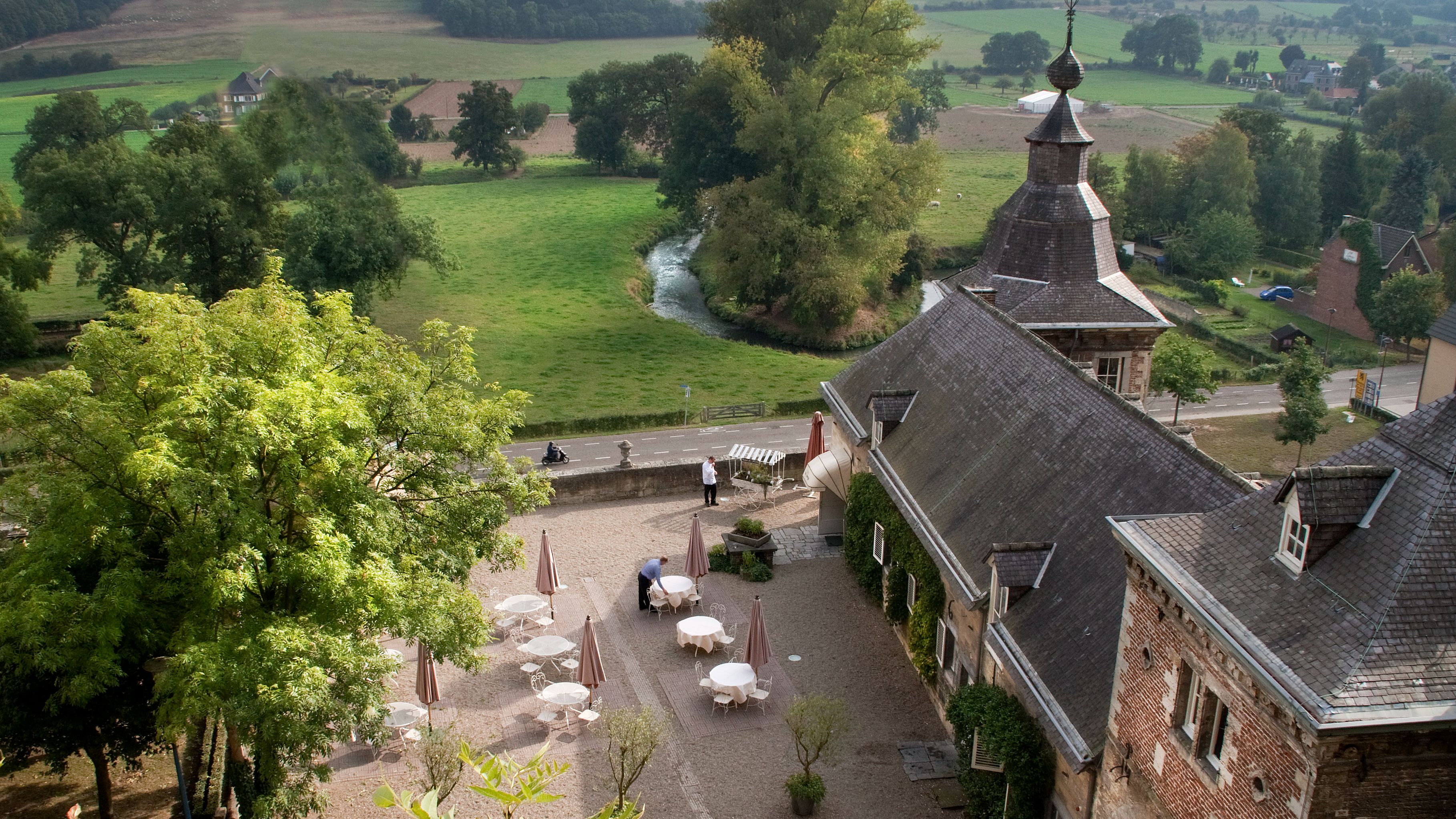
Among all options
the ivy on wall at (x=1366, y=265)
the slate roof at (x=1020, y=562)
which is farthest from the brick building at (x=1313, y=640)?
the ivy on wall at (x=1366, y=265)

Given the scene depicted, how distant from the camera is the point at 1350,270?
247 feet

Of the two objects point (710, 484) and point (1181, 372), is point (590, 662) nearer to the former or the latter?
point (710, 484)

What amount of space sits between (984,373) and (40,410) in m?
20.3

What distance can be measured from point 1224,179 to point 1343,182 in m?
13.8

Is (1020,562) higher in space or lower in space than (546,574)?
higher

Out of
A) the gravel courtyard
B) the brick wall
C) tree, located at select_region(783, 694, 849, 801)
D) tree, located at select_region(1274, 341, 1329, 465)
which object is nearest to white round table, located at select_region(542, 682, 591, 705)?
the gravel courtyard

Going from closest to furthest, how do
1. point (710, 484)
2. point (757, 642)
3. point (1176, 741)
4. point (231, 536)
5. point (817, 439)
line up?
point (1176, 741), point (231, 536), point (757, 642), point (817, 439), point (710, 484)

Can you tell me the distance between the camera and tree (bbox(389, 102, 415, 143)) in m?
100

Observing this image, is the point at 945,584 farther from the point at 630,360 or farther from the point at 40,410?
the point at 630,360

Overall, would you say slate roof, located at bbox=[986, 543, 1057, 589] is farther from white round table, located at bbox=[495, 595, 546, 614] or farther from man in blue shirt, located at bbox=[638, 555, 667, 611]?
white round table, located at bbox=[495, 595, 546, 614]

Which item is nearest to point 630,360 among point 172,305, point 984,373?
point 984,373

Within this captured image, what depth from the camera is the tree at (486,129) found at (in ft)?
347

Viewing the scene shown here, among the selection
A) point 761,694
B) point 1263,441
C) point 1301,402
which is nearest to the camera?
point 761,694

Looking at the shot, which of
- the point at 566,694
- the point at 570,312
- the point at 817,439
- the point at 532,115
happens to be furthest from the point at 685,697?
the point at 532,115
